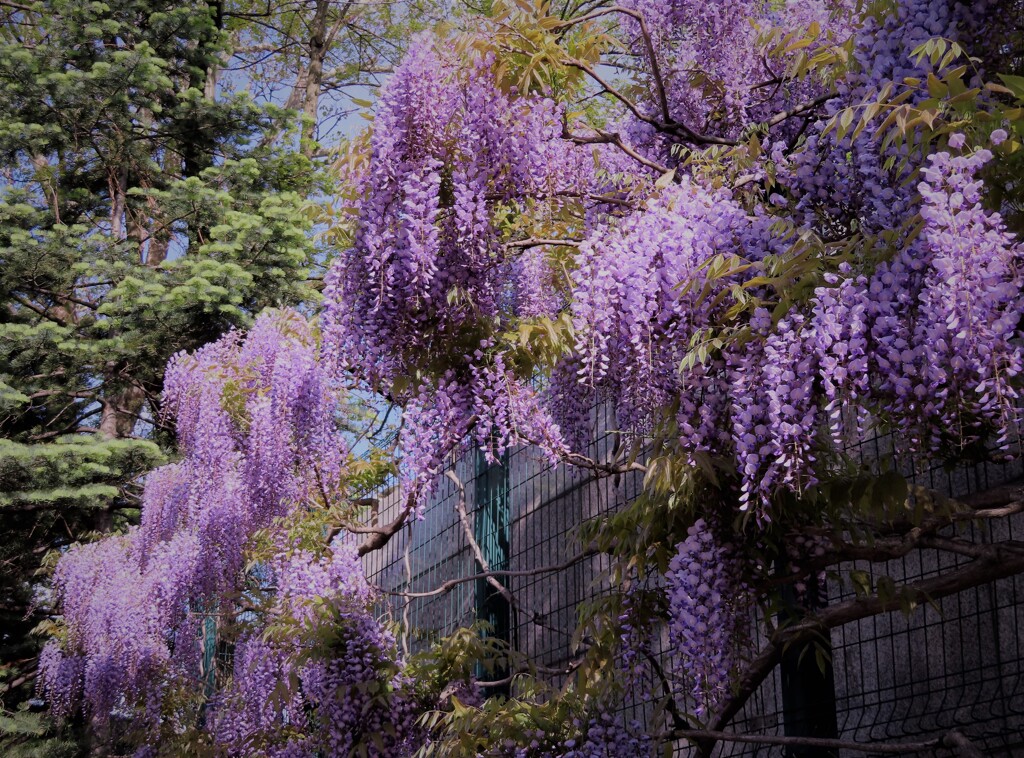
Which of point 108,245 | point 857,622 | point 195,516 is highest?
point 108,245

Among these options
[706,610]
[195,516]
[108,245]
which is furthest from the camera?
[108,245]

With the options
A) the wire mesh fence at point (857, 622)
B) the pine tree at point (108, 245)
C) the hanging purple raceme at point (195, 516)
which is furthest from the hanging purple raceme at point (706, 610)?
the pine tree at point (108, 245)

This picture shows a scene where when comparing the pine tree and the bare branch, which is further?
the pine tree

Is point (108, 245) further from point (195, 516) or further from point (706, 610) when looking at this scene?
point (706, 610)

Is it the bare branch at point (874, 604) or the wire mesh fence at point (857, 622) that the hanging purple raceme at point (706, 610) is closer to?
the bare branch at point (874, 604)

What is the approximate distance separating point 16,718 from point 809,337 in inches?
343

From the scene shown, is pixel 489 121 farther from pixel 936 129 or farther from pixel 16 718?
pixel 16 718

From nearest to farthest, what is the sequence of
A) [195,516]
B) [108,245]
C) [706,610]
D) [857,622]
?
[706,610] → [857,622] → [195,516] → [108,245]

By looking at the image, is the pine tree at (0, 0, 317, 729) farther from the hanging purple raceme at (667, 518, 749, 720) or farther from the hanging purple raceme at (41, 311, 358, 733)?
the hanging purple raceme at (667, 518, 749, 720)

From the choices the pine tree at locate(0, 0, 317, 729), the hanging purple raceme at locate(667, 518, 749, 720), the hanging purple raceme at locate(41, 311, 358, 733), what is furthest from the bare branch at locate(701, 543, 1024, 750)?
the pine tree at locate(0, 0, 317, 729)

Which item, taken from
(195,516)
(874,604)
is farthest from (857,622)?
(195,516)

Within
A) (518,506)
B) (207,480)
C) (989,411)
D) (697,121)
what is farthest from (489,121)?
(207,480)

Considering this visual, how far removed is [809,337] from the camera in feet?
8.11

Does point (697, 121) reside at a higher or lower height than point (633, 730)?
higher
